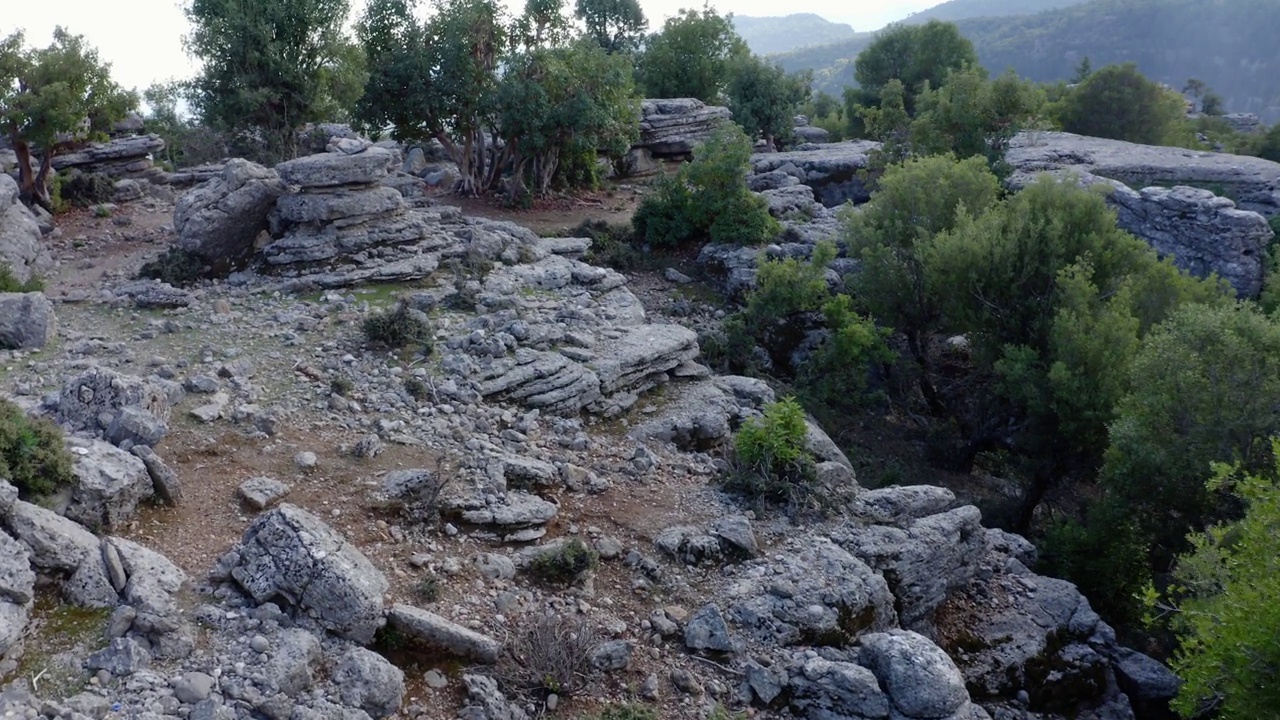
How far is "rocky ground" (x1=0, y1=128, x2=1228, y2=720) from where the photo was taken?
8094 millimetres

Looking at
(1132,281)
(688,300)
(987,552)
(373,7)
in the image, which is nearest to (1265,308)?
(1132,281)

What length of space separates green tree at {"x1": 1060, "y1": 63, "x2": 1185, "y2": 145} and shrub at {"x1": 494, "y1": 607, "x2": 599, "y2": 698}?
131 ft

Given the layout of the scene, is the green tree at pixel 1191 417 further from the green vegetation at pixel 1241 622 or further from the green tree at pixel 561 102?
the green tree at pixel 561 102

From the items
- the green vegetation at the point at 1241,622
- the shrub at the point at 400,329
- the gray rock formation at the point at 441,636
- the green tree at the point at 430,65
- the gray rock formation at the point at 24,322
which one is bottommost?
the green vegetation at the point at 1241,622

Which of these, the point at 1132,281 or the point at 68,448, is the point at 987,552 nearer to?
the point at 1132,281

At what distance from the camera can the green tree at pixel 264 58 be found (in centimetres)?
2294

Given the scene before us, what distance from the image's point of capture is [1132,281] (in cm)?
1783

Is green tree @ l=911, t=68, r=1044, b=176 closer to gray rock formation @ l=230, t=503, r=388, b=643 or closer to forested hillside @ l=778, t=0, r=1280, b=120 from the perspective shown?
gray rock formation @ l=230, t=503, r=388, b=643

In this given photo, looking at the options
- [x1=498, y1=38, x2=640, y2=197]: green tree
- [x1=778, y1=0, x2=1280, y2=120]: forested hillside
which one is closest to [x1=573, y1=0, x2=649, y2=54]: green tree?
[x1=498, y1=38, x2=640, y2=197]: green tree

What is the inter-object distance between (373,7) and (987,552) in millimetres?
21138

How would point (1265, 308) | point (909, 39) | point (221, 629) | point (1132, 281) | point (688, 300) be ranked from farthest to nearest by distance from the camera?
point (909, 39) < point (688, 300) < point (1265, 308) < point (1132, 281) < point (221, 629)

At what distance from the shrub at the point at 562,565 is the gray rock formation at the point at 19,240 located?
12523 millimetres

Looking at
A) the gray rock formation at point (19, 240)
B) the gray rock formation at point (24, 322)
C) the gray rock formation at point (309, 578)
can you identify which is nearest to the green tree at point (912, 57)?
the gray rock formation at point (19, 240)

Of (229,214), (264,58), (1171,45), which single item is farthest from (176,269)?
(1171,45)
